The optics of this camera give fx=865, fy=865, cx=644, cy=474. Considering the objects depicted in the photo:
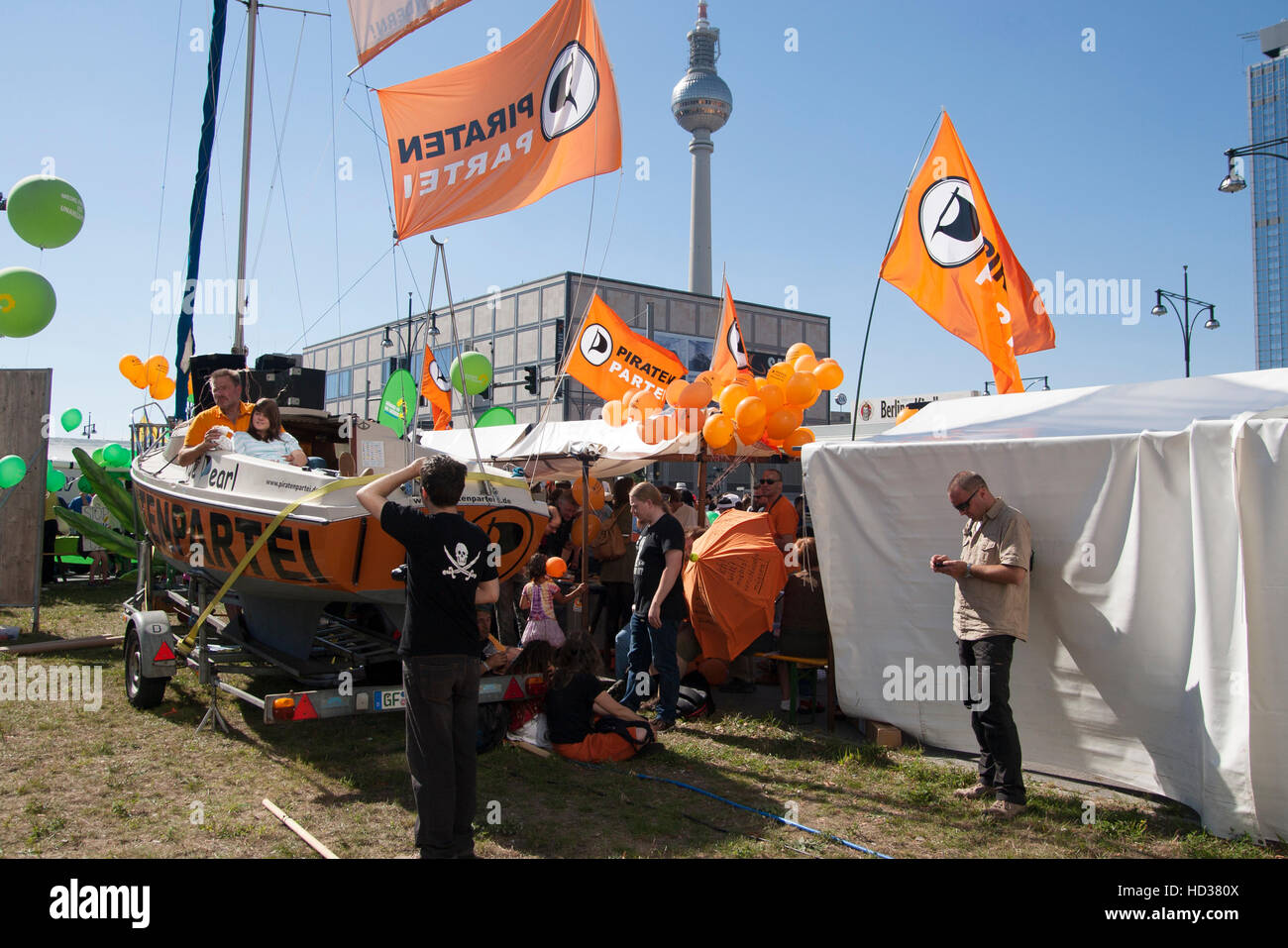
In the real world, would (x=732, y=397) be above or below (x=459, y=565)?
above

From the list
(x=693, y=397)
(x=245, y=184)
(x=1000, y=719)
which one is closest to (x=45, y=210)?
(x=245, y=184)

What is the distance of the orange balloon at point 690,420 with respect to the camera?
388 inches

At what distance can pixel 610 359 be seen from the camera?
12.4 metres

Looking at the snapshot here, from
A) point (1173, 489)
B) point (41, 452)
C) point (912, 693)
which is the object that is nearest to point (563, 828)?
point (912, 693)

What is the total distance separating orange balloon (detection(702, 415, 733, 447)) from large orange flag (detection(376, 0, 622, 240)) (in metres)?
3.56

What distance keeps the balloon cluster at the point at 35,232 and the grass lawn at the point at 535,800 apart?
5194 mm

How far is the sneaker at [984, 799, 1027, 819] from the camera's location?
14.9 ft

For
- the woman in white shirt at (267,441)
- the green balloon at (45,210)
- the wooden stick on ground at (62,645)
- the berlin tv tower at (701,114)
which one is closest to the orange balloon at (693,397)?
the woman in white shirt at (267,441)

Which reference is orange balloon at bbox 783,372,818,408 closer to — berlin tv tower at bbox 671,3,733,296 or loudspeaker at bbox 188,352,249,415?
loudspeaker at bbox 188,352,249,415

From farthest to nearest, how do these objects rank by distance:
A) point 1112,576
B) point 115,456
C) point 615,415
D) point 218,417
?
point 115,456
point 615,415
point 218,417
point 1112,576

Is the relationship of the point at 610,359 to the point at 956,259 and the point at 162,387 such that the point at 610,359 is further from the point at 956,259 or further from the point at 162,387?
the point at 162,387

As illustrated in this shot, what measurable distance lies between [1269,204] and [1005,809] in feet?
419

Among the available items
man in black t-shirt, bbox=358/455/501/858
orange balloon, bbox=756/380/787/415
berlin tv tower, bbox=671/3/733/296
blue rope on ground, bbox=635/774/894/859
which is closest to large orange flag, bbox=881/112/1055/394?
orange balloon, bbox=756/380/787/415
